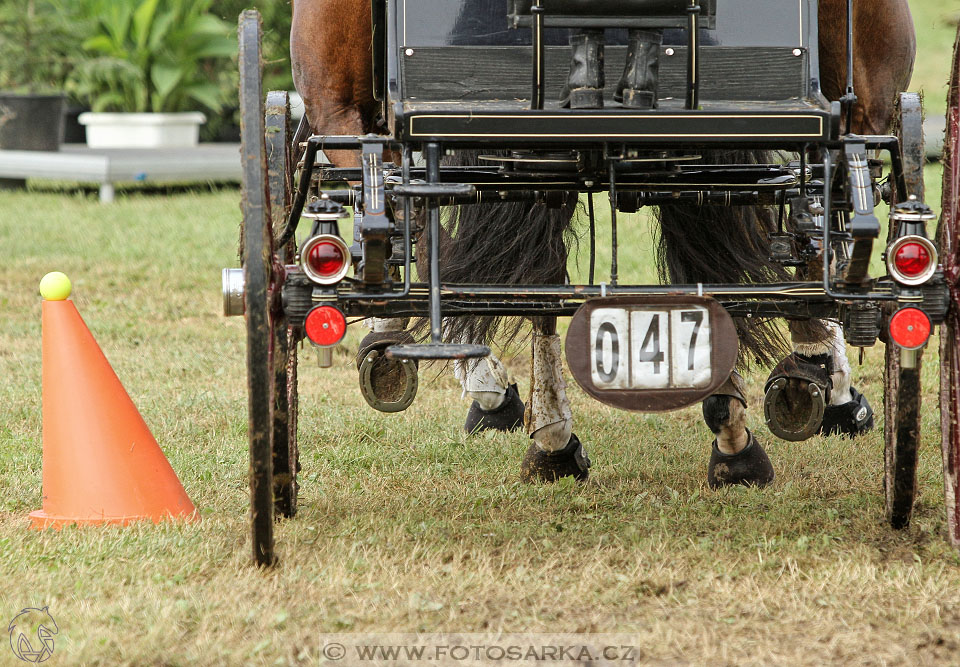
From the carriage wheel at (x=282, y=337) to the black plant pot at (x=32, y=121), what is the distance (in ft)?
30.8

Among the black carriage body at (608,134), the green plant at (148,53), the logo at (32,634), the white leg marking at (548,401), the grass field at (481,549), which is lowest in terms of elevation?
the logo at (32,634)

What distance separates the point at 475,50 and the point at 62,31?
39.5 feet

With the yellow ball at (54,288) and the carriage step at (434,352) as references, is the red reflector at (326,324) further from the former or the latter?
the yellow ball at (54,288)

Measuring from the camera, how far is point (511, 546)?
3021 millimetres

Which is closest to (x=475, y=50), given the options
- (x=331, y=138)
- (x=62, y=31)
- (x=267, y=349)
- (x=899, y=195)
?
(x=331, y=138)

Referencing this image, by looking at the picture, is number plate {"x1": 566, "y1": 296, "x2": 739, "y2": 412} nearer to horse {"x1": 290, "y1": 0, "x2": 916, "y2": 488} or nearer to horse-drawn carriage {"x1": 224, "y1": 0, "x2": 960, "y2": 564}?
horse-drawn carriage {"x1": 224, "y1": 0, "x2": 960, "y2": 564}

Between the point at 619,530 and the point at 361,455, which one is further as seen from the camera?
the point at 361,455

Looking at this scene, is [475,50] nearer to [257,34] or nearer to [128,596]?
[257,34]

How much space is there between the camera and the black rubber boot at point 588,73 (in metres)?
2.59

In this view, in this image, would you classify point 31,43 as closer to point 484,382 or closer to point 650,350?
point 484,382

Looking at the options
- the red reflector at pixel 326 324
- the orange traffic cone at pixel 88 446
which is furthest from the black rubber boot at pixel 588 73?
Result: the orange traffic cone at pixel 88 446

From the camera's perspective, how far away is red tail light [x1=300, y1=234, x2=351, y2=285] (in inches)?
Result: 102

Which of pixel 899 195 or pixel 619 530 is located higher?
pixel 899 195

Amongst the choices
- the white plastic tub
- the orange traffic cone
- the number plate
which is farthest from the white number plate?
the white plastic tub
